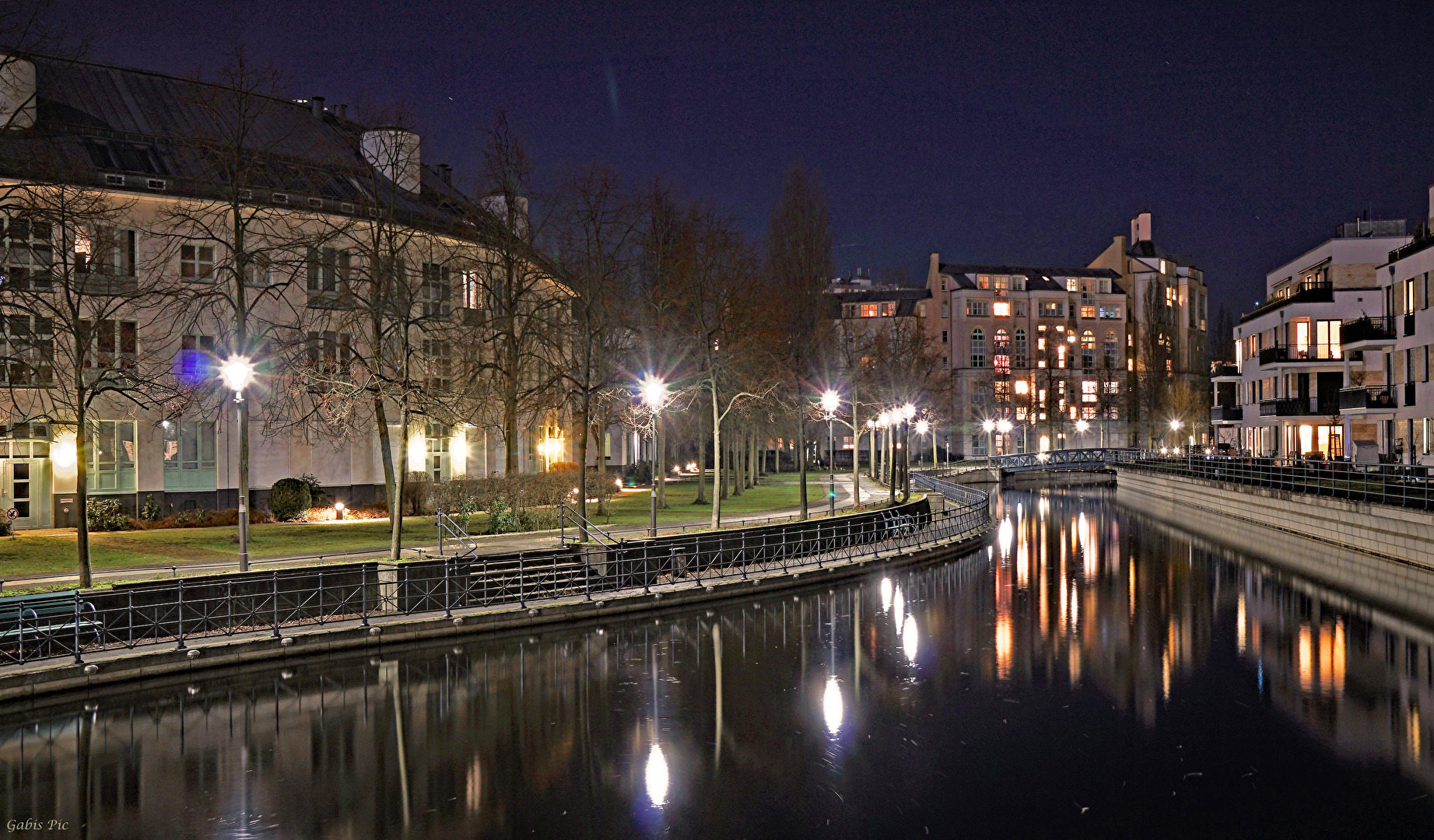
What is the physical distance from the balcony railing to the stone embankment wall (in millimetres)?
9504

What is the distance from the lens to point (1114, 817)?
11.1m

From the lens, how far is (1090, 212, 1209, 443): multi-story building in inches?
4651

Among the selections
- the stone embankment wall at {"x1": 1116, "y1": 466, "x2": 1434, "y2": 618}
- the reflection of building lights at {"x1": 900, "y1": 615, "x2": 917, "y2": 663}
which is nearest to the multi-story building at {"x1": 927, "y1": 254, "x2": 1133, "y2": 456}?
the stone embankment wall at {"x1": 1116, "y1": 466, "x2": 1434, "y2": 618}

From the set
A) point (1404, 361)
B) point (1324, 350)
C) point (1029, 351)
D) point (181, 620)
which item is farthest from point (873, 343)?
point (181, 620)

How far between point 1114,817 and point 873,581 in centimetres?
1813

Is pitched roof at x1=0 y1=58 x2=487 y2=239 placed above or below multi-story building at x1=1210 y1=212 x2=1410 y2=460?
above

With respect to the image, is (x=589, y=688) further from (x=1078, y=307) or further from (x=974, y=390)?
(x=1078, y=307)

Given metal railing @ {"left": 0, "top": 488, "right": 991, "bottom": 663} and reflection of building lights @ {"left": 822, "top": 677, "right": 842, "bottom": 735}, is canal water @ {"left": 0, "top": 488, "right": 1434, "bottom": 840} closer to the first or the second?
reflection of building lights @ {"left": 822, "top": 677, "right": 842, "bottom": 735}

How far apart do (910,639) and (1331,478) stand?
2663cm

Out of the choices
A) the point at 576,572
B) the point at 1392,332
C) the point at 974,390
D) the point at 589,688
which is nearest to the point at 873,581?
the point at 576,572

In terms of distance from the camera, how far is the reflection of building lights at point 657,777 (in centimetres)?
1152

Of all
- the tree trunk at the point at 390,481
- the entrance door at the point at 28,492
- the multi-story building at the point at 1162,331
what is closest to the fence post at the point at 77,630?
the tree trunk at the point at 390,481

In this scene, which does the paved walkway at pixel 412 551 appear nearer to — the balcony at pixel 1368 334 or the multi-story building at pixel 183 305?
the multi-story building at pixel 183 305

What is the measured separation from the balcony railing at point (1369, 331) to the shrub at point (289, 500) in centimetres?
4878
